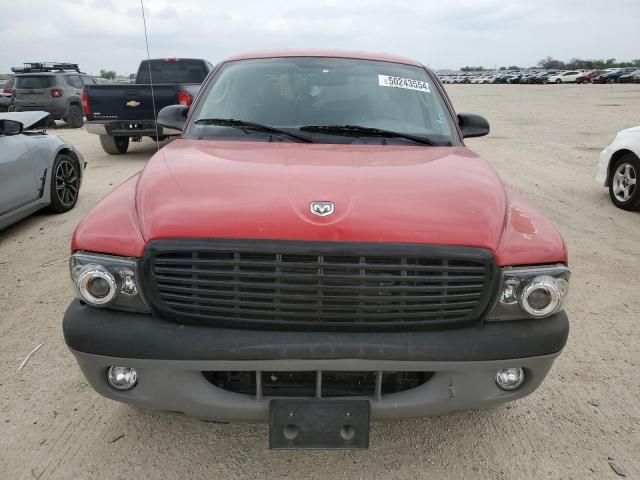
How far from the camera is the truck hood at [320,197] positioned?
2.05 metres

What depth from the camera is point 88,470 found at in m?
2.42

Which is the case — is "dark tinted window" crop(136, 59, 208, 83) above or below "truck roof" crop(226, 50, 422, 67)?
below

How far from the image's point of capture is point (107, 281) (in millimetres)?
2119

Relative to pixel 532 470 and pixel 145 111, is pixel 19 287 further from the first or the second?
pixel 145 111

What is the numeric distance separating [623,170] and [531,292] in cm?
Result: 581

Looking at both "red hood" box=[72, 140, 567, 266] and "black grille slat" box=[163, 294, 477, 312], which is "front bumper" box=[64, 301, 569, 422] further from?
"red hood" box=[72, 140, 567, 266]

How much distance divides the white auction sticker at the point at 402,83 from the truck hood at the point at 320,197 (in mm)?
942

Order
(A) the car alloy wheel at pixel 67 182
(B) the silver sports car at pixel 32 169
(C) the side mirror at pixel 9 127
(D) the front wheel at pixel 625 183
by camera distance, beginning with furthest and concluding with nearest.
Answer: (D) the front wheel at pixel 625 183 < (A) the car alloy wheel at pixel 67 182 < (B) the silver sports car at pixel 32 169 < (C) the side mirror at pixel 9 127

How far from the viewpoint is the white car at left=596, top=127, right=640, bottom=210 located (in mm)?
6730

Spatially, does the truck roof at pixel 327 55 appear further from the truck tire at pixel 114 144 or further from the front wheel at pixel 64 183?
the truck tire at pixel 114 144

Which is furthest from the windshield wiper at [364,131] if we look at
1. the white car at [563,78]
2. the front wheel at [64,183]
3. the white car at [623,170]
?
the white car at [563,78]

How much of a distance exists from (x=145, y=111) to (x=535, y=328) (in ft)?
30.6

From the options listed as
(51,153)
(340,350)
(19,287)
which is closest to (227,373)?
(340,350)

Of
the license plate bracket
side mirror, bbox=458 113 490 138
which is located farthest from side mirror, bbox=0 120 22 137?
the license plate bracket
